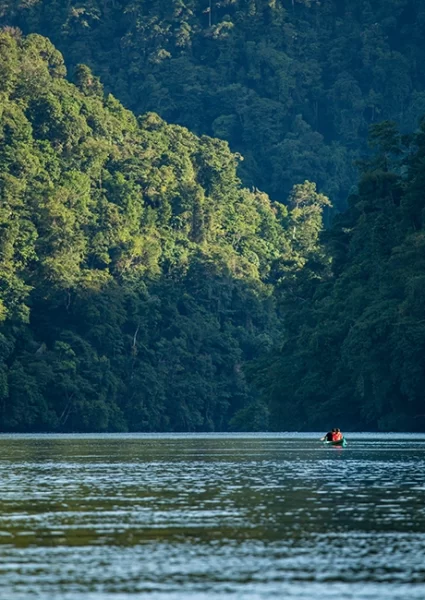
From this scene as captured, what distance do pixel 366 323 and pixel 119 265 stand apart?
52.9 metres

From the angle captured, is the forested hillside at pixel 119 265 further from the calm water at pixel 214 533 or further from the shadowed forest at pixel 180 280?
the calm water at pixel 214 533

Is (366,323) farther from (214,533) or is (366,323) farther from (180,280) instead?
(214,533)

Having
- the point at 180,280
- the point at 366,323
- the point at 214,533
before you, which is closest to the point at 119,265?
the point at 180,280

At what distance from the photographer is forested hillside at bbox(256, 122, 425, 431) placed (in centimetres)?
9962

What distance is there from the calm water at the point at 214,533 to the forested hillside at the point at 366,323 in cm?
4203

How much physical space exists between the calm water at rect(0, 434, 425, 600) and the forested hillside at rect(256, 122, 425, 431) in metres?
42.0

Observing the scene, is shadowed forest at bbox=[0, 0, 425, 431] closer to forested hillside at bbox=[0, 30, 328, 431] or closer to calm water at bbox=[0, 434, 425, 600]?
forested hillside at bbox=[0, 30, 328, 431]

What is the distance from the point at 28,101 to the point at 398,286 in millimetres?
65815

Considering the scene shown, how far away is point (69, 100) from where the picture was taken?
164 meters

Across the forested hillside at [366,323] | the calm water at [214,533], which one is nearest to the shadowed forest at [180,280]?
the forested hillside at [366,323]

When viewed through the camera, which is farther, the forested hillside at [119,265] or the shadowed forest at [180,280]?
the forested hillside at [119,265]

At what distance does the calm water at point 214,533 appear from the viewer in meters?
26.6

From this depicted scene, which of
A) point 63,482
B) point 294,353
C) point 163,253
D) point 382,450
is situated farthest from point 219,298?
point 63,482

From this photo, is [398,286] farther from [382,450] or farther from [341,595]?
[341,595]
